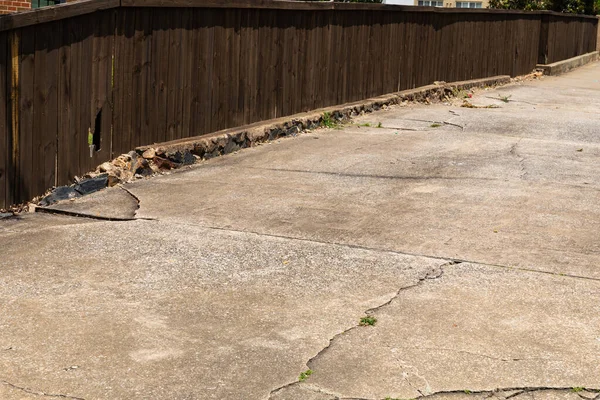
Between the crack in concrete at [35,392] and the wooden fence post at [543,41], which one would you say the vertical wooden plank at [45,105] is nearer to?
the crack in concrete at [35,392]

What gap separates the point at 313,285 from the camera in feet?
20.2

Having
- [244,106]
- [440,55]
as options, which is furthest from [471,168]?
[440,55]

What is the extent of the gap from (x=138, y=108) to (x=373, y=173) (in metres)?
2.50

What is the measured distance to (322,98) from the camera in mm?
13453

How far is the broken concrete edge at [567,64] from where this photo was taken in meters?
24.6

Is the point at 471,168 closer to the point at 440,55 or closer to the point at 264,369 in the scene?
the point at 264,369

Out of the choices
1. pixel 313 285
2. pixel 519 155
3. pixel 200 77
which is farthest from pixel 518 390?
pixel 519 155

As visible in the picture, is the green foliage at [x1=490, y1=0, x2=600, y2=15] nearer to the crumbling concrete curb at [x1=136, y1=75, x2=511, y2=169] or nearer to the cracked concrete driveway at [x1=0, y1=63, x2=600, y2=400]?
the crumbling concrete curb at [x1=136, y1=75, x2=511, y2=169]

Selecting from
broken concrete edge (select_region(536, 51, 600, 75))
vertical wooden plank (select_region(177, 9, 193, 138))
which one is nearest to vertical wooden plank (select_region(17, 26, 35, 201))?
vertical wooden plank (select_region(177, 9, 193, 138))

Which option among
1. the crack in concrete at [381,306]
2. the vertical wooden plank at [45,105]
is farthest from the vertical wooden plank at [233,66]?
the crack in concrete at [381,306]

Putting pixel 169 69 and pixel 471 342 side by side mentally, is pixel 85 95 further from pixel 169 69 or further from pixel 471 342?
pixel 471 342

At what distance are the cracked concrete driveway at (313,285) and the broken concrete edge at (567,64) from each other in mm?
14588

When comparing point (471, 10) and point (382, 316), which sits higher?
point (471, 10)

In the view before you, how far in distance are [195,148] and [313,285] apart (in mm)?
4482
